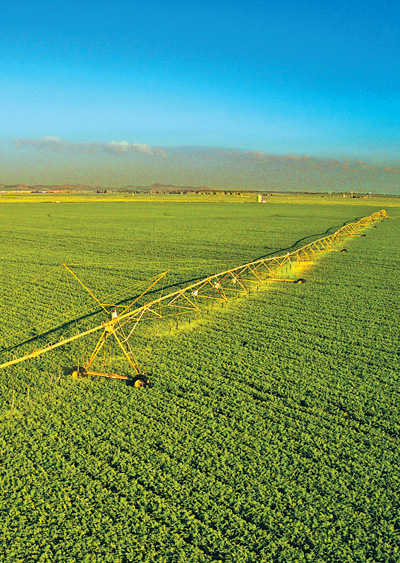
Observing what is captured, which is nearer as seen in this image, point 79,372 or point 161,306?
point 79,372

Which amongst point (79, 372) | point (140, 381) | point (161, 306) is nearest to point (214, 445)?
point (140, 381)

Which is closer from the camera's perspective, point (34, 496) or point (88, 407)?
point (34, 496)

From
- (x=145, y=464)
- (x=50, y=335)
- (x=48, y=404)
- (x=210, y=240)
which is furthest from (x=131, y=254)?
(x=145, y=464)

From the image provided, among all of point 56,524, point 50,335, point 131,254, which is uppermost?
point 131,254

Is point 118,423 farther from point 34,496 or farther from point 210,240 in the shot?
point 210,240

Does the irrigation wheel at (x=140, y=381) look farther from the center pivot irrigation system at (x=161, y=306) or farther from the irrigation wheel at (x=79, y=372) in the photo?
the irrigation wheel at (x=79, y=372)

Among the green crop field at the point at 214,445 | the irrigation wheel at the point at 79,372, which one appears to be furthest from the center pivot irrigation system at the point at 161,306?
the green crop field at the point at 214,445

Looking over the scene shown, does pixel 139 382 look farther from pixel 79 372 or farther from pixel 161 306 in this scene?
pixel 161 306
